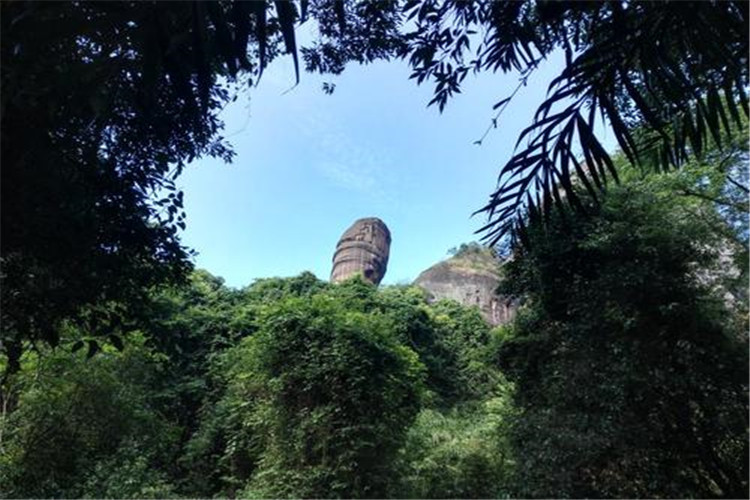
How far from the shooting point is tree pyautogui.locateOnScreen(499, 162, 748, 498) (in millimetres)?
4105

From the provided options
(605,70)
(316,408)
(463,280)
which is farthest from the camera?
(463,280)

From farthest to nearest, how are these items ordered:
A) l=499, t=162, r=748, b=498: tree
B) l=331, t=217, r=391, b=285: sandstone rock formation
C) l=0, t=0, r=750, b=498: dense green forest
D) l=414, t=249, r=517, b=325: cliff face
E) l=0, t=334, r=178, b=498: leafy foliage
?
l=331, t=217, r=391, b=285: sandstone rock formation < l=414, t=249, r=517, b=325: cliff face < l=0, t=334, r=178, b=498: leafy foliage < l=499, t=162, r=748, b=498: tree < l=0, t=0, r=750, b=498: dense green forest

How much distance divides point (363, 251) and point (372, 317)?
1678cm

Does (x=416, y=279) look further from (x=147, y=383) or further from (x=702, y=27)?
(x=702, y=27)

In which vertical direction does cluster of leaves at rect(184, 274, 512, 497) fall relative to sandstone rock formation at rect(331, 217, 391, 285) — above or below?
below

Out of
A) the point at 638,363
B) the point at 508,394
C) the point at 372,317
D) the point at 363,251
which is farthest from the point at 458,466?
the point at 363,251

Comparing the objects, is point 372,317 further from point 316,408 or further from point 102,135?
point 102,135

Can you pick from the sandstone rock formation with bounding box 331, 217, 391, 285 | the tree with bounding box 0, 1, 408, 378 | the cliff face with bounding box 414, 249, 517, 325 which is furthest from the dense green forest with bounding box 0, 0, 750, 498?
the cliff face with bounding box 414, 249, 517, 325

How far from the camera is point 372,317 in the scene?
22.4ft

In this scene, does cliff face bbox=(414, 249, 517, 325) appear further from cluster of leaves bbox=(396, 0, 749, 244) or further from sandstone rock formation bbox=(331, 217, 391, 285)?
cluster of leaves bbox=(396, 0, 749, 244)

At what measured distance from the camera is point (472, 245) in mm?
25344

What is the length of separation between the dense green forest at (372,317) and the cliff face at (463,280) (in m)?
15.0

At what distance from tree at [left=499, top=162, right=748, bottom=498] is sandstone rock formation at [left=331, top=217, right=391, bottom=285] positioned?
18123mm

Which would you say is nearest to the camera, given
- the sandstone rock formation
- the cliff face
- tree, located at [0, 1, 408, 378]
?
tree, located at [0, 1, 408, 378]
